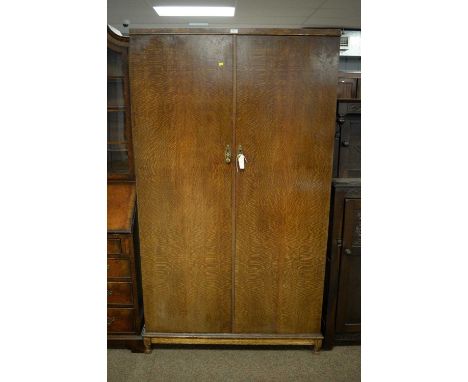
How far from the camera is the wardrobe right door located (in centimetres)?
146

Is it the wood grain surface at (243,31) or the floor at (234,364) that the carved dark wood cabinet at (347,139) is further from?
the floor at (234,364)

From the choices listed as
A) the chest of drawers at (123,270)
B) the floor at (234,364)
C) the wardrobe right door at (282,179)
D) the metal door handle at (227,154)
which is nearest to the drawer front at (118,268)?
the chest of drawers at (123,270)

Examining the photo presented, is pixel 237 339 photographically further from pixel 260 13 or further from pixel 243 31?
pixel 260 13

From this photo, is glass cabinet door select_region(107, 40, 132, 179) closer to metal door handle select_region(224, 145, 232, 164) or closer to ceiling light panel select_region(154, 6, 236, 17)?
metal door handle select_region(224, 145, 232, 164)

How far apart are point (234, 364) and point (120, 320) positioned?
0.64m

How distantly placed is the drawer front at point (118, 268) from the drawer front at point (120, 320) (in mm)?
187

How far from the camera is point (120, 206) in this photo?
1717 mm

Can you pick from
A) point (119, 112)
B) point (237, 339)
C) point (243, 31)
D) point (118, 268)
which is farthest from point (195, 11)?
point (237, 339)

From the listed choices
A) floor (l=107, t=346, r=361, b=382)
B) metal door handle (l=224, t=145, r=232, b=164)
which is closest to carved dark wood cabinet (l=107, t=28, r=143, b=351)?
floor (l=107, t=346, r=361, b=382)

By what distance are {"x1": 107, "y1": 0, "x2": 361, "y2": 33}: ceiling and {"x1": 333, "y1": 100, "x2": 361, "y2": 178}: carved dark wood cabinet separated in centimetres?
249
